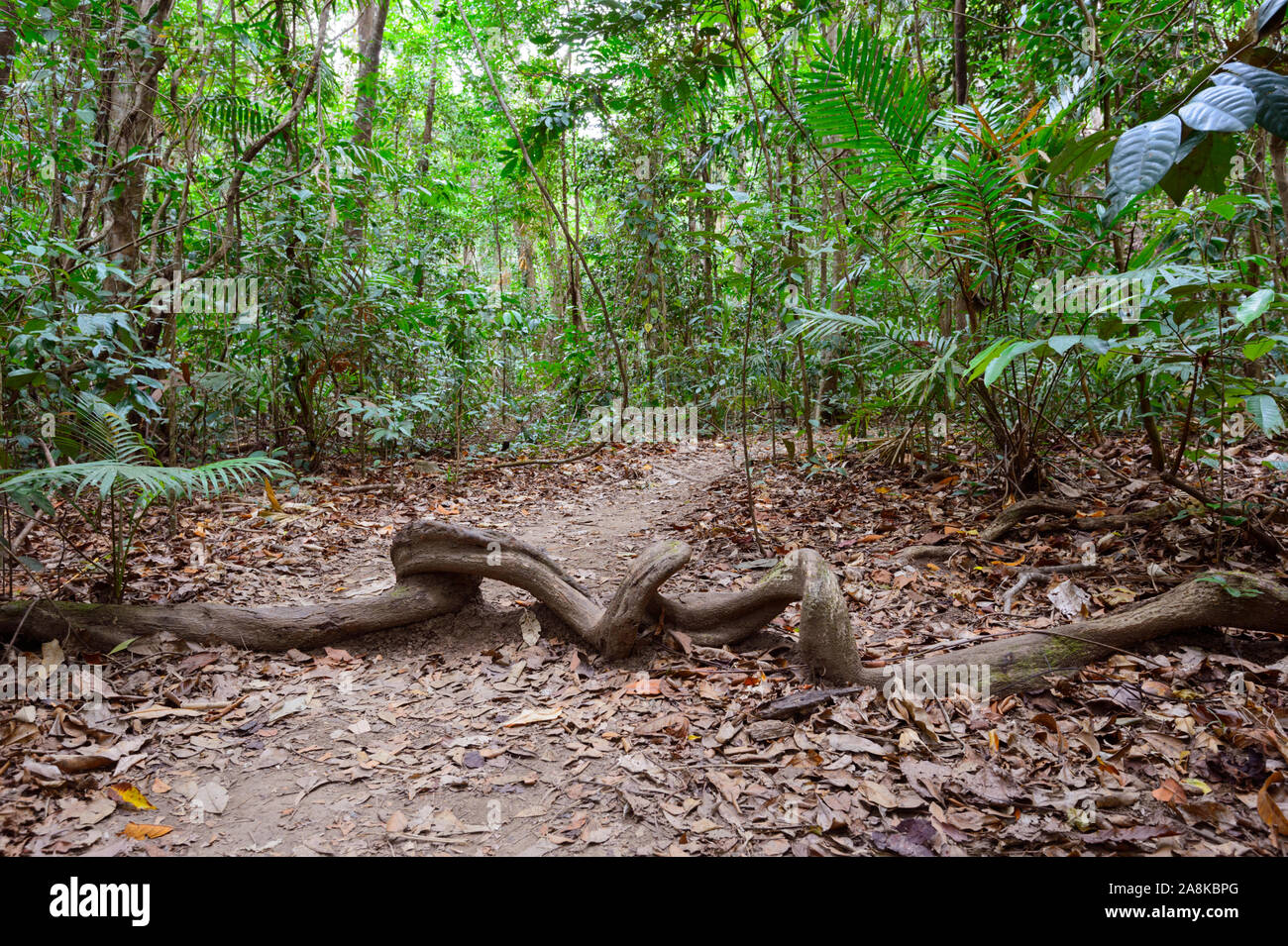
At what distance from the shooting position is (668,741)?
201cm

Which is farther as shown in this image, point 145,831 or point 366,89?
point 366,89

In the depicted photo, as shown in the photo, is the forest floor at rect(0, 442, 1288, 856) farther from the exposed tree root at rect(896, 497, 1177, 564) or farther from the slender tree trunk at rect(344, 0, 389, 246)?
the slender tree trunk at rect(344, 0, 389, 246)

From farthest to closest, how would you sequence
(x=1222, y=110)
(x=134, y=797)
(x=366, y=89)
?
(x=366, y=89) < (x=134, y=797) < (x=1222, y=110)

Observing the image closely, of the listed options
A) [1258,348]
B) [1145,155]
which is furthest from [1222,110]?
[1258,348]

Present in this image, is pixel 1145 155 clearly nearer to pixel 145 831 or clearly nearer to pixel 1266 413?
pixel 1266 413

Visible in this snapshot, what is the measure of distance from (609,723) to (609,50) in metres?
3.69

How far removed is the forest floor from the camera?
1.62 m

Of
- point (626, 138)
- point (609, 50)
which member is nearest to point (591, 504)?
point (609, 50)

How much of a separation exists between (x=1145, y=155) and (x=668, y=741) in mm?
1707

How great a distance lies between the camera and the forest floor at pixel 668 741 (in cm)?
162

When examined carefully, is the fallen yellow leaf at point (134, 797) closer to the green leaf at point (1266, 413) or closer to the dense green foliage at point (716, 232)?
the dense green foliage at point (716, 232)

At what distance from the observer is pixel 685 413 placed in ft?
29.1
